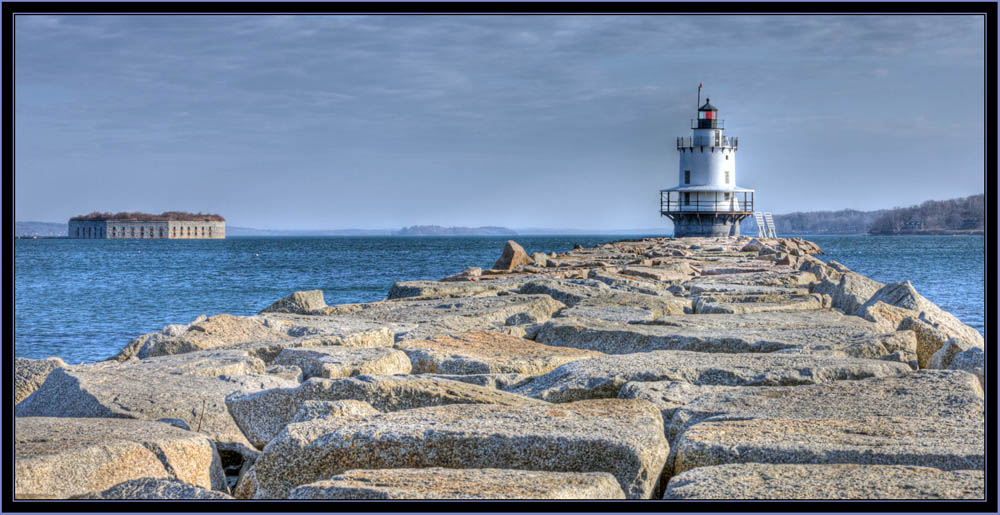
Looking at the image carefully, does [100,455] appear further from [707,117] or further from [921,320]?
[707,117]

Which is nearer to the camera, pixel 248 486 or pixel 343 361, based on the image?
pixel 248 486

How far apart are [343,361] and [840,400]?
8.62 feet

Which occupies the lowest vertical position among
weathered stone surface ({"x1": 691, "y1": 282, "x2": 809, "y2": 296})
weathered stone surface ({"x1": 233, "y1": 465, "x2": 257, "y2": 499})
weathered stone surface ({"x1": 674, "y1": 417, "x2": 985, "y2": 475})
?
weathered stone surface ({"x1": 233, "y1": 465, "x2": 257, "y2": 499})

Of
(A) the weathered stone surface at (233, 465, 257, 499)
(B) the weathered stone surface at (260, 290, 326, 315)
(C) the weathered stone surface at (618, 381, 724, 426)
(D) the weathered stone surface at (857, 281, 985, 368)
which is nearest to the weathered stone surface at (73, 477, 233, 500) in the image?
(A) the weathered stone surface at (233, 465, 257, 499)

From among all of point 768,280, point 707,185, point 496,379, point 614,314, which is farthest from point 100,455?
point 707,185

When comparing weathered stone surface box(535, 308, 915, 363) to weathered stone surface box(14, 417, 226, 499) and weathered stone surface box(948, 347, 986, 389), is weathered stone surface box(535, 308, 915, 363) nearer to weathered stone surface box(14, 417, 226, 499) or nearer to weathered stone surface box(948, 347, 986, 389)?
weathered stone surface box(948, 347, 986, 389)

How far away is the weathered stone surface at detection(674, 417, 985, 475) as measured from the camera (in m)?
Result: 3.05

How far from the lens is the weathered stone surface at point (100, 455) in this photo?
10.2 feet

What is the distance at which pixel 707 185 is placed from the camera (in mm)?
42438

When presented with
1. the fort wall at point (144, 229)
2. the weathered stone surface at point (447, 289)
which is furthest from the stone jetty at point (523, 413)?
the fort wall at point (144, 229)

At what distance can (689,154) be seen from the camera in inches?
1679

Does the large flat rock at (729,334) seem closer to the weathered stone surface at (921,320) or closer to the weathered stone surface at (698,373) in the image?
the weathered stone surface at (921,320)

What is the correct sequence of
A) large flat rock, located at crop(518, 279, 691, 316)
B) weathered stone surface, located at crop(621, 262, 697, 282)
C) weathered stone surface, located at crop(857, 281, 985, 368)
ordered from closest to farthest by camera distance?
weathered stone surface, located at crop(857, 281, 985, 368) → large flat rock, located at crop(518, 279, 691, 316) → weathered stone surface, located at crop(621, 262, 697, 282)

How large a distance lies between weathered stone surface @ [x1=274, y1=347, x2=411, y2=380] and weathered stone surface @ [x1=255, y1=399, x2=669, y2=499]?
1630mm
